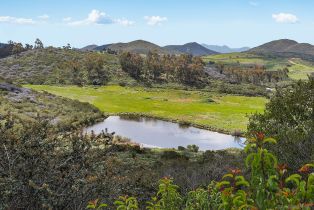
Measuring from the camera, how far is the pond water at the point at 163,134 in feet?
240

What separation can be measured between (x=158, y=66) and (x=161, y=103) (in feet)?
209

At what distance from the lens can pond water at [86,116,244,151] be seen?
73.2m

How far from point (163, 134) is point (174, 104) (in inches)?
1536

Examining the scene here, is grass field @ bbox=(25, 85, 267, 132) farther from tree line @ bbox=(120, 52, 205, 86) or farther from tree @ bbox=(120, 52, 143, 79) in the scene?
tree @ bbox=(120, 52, 143, 79)

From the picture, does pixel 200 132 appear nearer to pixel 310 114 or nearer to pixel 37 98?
pixel 37 98

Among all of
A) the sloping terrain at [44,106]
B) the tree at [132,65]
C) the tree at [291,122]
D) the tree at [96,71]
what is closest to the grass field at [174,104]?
the sloping terrain at [44,106]

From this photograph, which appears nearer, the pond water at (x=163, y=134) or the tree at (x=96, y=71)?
the pond water at (x=163, y=134)

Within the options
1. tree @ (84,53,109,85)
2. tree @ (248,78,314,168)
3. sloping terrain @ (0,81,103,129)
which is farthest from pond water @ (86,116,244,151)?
tree @ (84,53,109,85)

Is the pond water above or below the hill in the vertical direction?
below

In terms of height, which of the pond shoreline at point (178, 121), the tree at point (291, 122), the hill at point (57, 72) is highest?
the tree at point (291, 122)

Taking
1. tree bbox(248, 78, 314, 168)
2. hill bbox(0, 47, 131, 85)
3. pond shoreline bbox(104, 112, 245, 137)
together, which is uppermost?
tree bbox(248, 78, 314, 168)

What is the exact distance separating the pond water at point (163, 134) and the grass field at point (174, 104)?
5.77 m

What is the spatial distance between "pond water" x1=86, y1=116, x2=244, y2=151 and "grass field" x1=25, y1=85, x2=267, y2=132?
227 inches

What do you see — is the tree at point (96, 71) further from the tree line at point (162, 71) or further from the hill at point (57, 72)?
the tree line at point (162, 71)
